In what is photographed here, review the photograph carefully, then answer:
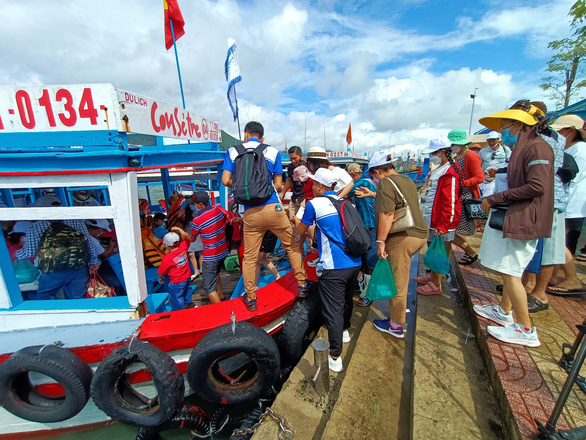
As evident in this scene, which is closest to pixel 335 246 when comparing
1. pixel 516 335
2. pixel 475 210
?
pixel 516 335

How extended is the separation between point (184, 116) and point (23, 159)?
1.69 m

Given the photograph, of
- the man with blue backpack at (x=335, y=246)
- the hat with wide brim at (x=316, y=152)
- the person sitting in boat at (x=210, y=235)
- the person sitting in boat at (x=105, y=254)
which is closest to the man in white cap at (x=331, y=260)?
the man with blue backpack at (x=335, y=246)

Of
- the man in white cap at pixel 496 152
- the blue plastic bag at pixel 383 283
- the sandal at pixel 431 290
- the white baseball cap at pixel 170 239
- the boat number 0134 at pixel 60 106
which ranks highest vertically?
the boat number 0134 at pixel 60 106

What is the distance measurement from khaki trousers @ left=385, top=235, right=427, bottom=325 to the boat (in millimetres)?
1323

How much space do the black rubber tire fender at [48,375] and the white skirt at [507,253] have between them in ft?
12.0

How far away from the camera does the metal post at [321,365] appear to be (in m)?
2.09

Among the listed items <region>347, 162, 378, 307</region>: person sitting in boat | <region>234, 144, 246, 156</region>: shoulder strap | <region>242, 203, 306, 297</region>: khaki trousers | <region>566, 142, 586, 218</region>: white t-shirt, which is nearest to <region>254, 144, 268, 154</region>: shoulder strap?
<region>234, 144, 246, 156</region>: shoulder strap

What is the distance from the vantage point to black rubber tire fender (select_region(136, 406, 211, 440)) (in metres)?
2.55

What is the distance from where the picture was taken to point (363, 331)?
9.87 ft

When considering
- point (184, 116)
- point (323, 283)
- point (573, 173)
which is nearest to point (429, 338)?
point (323, 283)

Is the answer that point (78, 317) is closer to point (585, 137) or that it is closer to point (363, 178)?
point (363, 178)

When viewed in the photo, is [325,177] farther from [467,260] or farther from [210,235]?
[467,260]

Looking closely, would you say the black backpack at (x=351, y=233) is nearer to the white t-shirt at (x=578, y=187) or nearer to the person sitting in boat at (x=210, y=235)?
the person sitting in boat at (x=210, y=235)

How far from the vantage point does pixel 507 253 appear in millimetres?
2160
